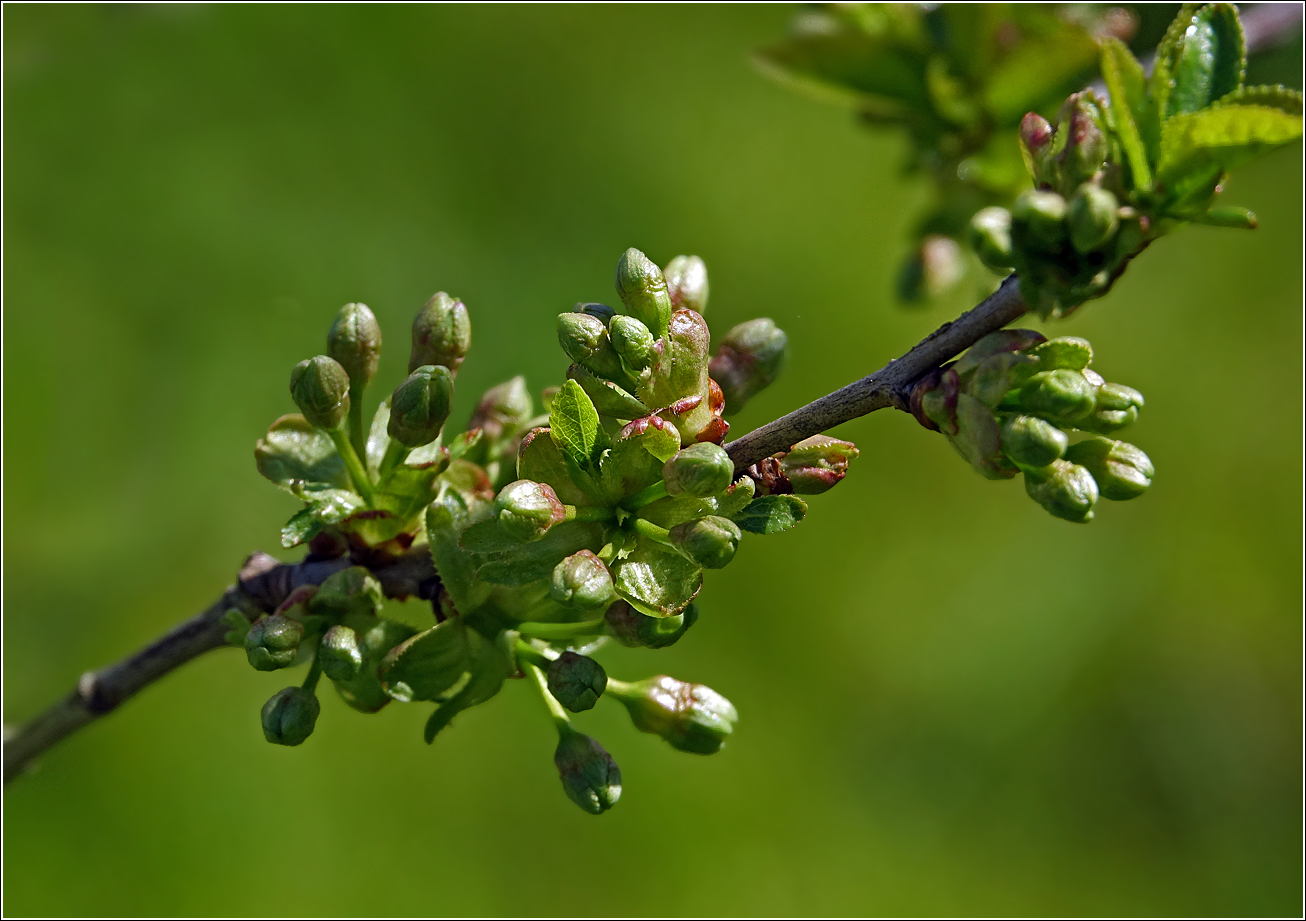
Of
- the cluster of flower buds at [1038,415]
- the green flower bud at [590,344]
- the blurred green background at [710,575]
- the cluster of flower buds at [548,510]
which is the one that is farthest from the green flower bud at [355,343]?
the blurred green background at [710,575]

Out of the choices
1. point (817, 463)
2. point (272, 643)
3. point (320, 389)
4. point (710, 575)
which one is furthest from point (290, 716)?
point (710, 575)

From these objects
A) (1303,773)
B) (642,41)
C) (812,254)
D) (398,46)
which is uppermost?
(642,41)

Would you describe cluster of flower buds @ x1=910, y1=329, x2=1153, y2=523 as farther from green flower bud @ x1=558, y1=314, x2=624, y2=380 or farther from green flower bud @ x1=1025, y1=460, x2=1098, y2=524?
green flower bud @ x1=558, y1=314, x2=624, y2=380

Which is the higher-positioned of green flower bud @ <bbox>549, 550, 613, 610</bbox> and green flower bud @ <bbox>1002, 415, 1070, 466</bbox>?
green flower bud @ <bbox>1002, 415, 1070, 466</bbox>

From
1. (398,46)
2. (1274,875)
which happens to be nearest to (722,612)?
(1274,875)

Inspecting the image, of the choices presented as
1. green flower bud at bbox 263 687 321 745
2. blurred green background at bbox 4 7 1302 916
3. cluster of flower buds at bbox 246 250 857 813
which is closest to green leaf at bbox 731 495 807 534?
cluster of flower buds at bbox 246 250 857 813

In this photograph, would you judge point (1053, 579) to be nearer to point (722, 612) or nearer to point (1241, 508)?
point (1241, 508)
